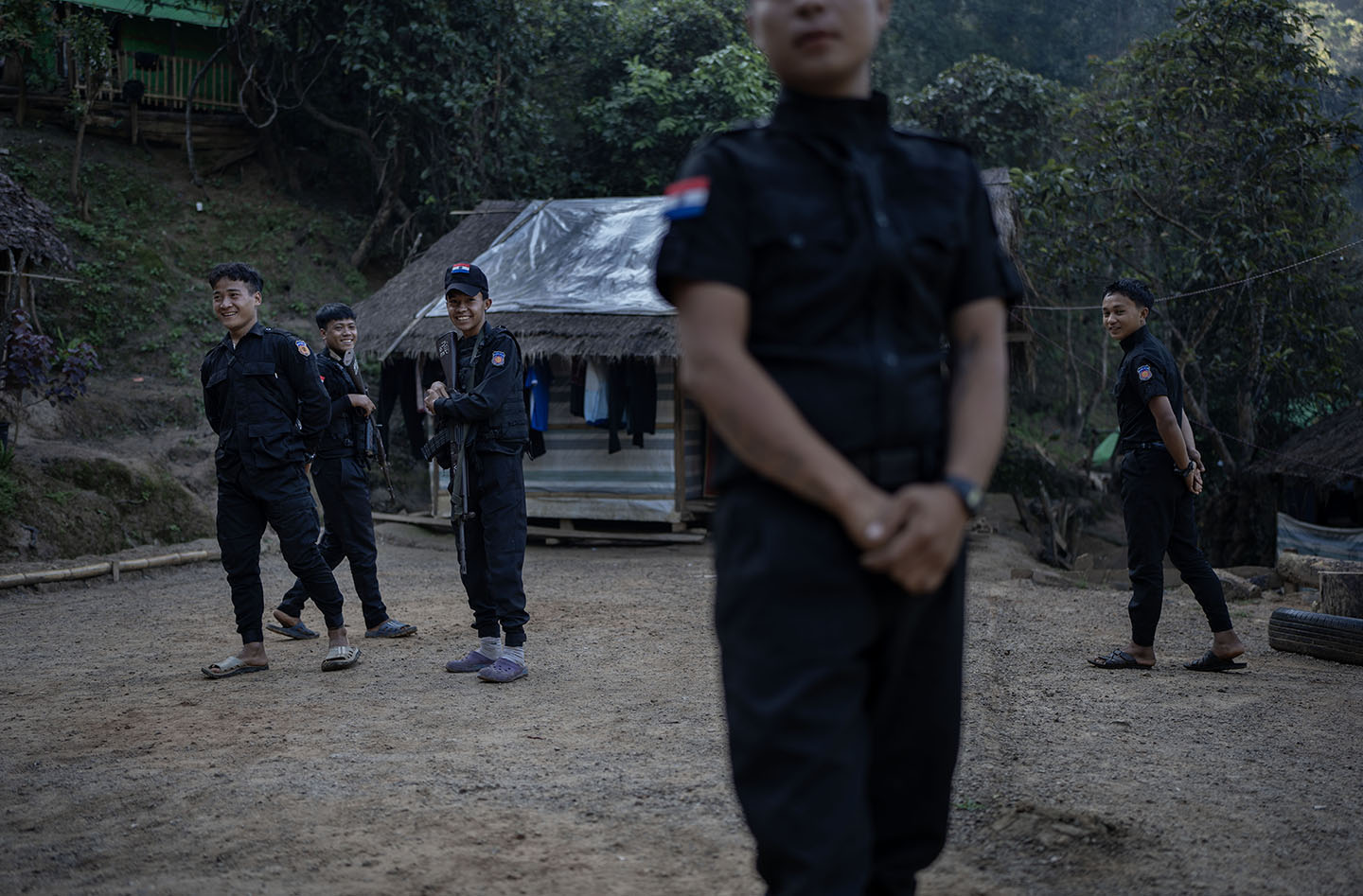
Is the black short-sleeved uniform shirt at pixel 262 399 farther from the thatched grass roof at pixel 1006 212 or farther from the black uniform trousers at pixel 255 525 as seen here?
the thatched grass roof at pixel 1006 212

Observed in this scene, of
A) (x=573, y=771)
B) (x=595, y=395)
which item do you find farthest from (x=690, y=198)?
(x=595, y=395)

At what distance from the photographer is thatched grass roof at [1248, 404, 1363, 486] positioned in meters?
12.8

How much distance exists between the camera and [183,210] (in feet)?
61.2

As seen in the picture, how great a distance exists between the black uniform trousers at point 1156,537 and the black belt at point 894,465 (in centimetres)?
410

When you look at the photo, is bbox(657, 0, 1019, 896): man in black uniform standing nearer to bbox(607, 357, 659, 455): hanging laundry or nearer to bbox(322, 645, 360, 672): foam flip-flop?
bbox(322, 645, 360, 672): foam flip-flop

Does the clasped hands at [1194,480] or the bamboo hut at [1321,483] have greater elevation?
the clasped hands at [1194,480]

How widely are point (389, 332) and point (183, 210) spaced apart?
893 cm

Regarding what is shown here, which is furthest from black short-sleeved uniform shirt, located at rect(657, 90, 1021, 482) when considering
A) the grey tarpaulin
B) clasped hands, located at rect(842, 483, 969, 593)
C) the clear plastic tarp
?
the grey tarpaulin

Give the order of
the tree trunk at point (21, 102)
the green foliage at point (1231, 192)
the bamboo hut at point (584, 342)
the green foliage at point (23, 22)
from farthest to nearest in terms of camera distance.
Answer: the tree trunk at point (21, 102)
the green foliage at point (23, 22)
the green foliage at point (1231, 192)
the bamboo hut at point (584, 342)

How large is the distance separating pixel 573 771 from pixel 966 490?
2.54 meters

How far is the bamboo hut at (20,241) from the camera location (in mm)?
10930

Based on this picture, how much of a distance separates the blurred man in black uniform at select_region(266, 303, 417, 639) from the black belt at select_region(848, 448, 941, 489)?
17.3ft

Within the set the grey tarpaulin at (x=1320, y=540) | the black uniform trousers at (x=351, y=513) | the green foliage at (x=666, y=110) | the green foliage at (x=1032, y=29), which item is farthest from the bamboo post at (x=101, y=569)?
the green foliage at (x=1032, y=29)

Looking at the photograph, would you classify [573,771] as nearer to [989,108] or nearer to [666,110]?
[666,110]
